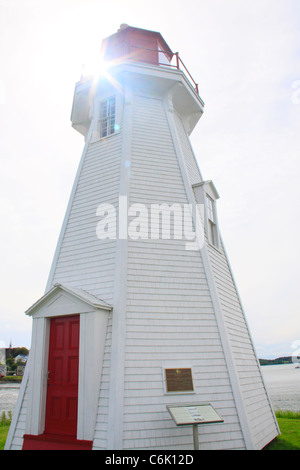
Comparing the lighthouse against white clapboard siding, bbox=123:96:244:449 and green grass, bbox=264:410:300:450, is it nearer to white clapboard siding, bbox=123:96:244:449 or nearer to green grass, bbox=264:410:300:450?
white clapboard siding, bbox=123:96:244:449

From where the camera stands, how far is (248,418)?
555 centimetres

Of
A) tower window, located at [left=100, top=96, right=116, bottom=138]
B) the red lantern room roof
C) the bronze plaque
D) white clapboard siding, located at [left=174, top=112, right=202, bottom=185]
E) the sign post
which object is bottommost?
the sign post

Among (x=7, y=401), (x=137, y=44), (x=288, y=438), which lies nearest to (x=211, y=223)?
(x=288, y=438)

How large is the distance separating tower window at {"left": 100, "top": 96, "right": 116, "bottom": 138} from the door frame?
17.0 feet

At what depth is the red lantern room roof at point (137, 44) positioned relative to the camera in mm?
10531

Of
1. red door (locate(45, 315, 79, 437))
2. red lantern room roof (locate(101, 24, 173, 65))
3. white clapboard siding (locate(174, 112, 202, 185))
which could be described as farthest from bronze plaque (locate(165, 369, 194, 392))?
red lantern room roof (locate(101, 24, 173, 65))

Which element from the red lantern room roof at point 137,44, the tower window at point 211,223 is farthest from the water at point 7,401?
the red lantern room roof at point 137,44

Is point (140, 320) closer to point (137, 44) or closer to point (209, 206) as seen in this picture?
point (209, 206)

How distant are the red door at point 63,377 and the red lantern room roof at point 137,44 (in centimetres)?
911

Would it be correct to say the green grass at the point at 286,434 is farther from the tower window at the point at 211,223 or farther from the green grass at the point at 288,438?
the tower window at the point at 211,223

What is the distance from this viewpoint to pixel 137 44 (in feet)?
35.4

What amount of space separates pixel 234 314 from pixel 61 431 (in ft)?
14.6

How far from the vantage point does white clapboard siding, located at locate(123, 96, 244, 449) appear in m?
5.09
